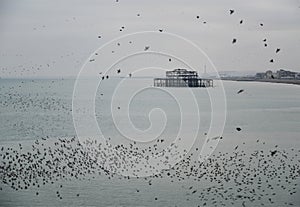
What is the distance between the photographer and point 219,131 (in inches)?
136

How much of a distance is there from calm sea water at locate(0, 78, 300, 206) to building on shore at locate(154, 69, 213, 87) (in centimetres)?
7

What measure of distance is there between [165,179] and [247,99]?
1340 millimetres

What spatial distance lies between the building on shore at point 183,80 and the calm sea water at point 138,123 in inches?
2.8

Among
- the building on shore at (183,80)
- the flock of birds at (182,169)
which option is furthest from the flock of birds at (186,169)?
the building on shore at (183,80)

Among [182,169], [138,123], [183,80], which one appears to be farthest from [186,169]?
[183,80]

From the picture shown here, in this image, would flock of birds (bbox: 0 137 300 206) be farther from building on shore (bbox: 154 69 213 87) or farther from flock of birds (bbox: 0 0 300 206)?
building on shore (bbox: 154 69 213 87)

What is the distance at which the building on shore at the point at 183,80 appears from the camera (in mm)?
3107

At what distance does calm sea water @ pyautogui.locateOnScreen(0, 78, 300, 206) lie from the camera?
10.2ft

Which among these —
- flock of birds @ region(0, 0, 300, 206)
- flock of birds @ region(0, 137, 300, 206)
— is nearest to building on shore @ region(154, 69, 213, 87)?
flock of birds @ region(0, 0, 300, 206)

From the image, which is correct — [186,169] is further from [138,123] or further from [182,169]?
[138,123]

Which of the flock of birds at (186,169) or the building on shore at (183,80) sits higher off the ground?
the building on shore at (183,80)

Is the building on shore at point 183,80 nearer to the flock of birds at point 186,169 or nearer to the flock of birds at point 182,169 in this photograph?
the flock of birds at point 182,169

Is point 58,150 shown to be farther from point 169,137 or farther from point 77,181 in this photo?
point 169,137

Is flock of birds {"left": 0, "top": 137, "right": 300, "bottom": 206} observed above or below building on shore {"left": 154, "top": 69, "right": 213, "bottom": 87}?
below
